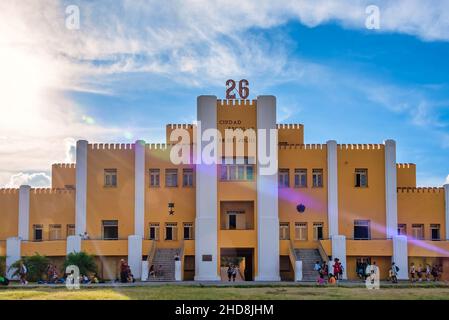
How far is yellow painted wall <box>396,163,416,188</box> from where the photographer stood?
5081 centimetres

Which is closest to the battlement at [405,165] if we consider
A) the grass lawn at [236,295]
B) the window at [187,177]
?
the window at [187,177]

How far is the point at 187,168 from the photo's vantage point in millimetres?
48250

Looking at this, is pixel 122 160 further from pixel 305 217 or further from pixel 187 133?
pixel 305 217

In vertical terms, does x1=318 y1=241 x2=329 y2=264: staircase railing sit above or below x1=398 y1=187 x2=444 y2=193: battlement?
below

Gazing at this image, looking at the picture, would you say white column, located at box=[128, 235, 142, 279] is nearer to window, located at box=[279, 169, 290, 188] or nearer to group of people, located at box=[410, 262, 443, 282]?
window, located at box=[279, 169, 290, 188]

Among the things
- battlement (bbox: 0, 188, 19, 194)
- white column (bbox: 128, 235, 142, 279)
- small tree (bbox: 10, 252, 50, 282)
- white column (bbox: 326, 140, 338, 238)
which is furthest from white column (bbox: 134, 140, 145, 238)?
white column (bbox: 326, 140, 338, 238)

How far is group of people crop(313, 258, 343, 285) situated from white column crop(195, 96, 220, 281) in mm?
6306

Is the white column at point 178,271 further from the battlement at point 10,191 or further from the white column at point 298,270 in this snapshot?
the battlement at point 10,191

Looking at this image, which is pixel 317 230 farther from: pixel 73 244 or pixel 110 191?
pixel 73 244

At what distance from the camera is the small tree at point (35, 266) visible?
43.4 meters

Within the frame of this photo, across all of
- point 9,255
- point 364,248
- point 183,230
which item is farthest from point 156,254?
point 364,248

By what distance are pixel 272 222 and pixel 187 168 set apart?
6757mm

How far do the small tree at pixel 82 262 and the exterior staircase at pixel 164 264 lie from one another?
3425mm

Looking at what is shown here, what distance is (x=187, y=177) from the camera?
4844 cm
